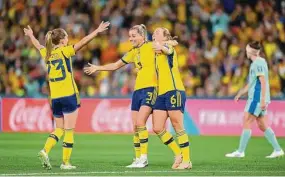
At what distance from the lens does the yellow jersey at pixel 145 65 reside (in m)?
14.7

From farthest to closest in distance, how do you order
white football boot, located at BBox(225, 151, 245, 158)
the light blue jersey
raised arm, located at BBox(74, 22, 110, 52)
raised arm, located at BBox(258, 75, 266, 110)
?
white football boot, located at BBox(225, 151, 245, 158) → the light blue jersey → raised arm, located at BBox(258, 75, 266, 110) → raised arm, located at BBox(74, 22, 110, 52)

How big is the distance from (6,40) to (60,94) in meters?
15.0

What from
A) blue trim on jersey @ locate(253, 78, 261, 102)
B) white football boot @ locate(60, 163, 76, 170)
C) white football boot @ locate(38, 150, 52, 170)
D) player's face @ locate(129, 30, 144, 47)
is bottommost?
white football boot @ locate(60, 163, 76, 170)

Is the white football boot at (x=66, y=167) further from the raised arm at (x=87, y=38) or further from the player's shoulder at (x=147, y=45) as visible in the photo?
the player's shoulder at (x=147, y=45)

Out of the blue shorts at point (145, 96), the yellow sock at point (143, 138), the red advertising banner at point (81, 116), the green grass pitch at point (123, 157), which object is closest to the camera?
the green grass pitch at point (123, 157)

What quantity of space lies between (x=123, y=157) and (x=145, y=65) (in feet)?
9.94

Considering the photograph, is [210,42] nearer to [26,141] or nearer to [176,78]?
[26,141]

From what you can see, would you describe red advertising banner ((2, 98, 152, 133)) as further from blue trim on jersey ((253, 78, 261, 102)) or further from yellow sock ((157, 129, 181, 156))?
yellow sock ((157, 129, 181, 156))

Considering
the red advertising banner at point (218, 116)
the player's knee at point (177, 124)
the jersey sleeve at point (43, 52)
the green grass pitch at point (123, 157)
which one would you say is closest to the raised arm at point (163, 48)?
the player's knee at point (177, 124)

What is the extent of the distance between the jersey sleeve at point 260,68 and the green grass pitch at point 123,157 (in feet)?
5.26

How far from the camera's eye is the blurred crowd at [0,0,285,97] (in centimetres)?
2647

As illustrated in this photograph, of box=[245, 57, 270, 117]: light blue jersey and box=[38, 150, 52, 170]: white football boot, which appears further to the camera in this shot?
box=[245, 57, 270, 117]: light blue jersey

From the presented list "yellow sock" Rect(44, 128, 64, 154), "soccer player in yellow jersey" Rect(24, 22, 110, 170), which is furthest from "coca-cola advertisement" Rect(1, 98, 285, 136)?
"soccer player in yellow jersey" Rect(24, 22, 110, 170)

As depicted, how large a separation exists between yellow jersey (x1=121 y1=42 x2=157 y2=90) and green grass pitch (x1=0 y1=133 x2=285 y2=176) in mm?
1379
